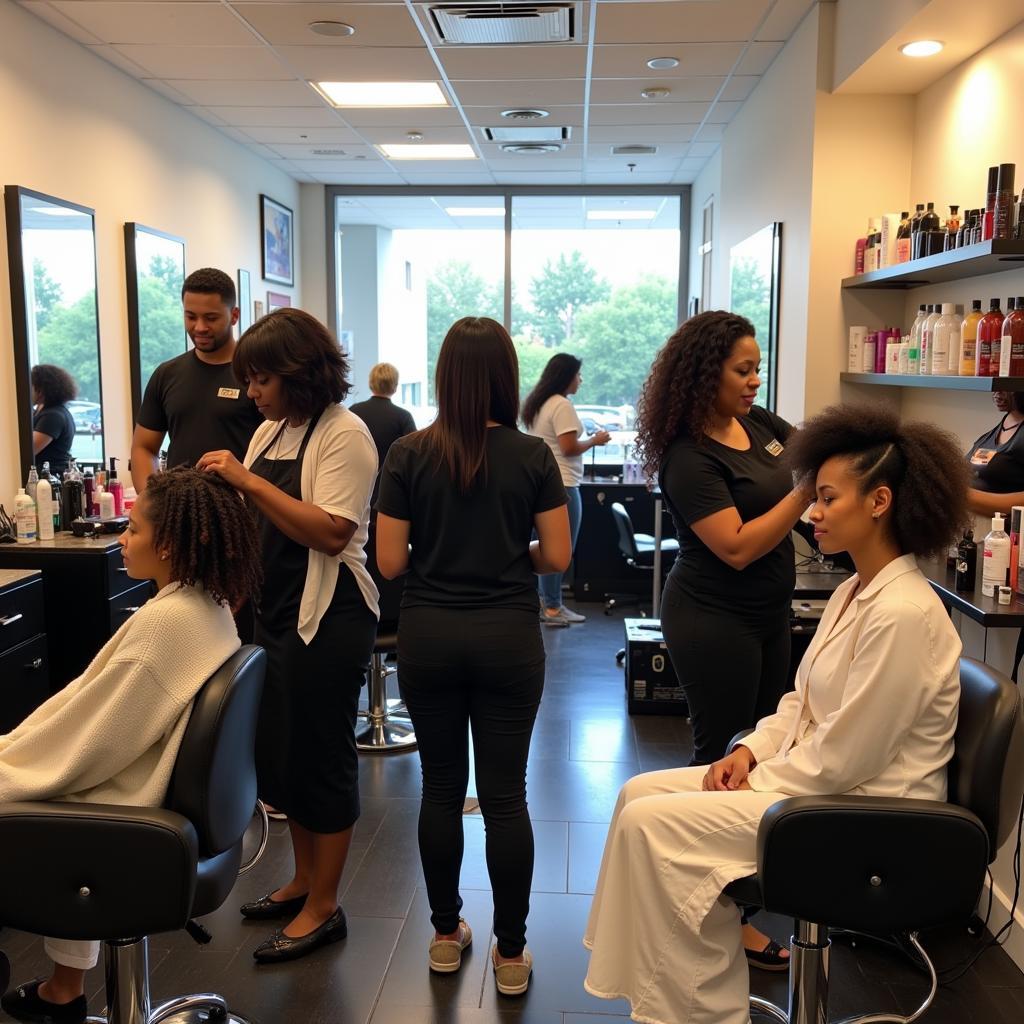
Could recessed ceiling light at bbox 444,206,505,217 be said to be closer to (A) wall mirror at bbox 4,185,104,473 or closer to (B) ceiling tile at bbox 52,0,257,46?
(B) ceiling tile at bbox 52,0,257,46

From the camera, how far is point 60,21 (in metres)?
3.73

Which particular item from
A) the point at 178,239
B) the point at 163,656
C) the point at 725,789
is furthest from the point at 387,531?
the point at 178,239

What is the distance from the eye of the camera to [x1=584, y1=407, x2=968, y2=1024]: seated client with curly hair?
1531mm

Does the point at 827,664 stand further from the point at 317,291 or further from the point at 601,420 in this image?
the point at 317,291

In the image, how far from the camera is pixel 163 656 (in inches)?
64.7

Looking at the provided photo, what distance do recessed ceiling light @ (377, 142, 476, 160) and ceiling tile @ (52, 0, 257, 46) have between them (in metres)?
2.05

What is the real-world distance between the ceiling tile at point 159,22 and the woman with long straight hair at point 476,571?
8.35ft

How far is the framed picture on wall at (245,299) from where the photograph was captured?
6.04 metres

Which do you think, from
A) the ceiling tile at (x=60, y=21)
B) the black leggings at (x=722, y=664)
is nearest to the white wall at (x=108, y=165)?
the ceiling tile at (x=60, y=21)

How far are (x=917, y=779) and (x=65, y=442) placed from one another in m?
3.36

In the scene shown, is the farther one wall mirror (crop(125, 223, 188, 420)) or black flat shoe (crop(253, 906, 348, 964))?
wall mirror (crop(125, 223, 188, 420))

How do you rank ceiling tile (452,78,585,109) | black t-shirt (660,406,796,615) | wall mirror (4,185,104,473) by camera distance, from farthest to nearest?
1. ceiling tile (452,78,585,109)
2. wall mirror (4,185,104,473)
3. black t-shirt (660,406,796,615)

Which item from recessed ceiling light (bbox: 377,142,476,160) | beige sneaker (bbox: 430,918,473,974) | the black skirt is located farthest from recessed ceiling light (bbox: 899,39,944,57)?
recessed ceiling light (bbox: 377,142,476,160)

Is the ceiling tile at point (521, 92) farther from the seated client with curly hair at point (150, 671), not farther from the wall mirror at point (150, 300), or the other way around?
the seated client with curly hair at point (150, 671)
